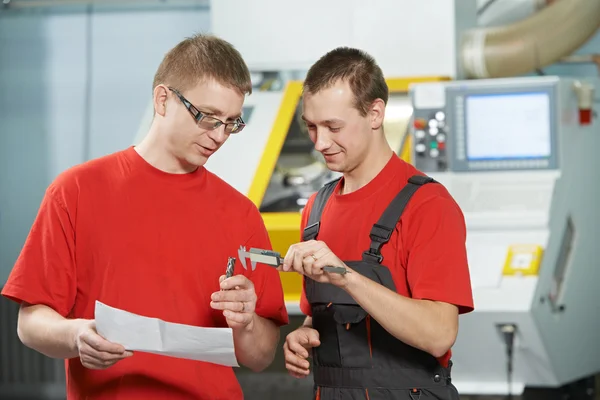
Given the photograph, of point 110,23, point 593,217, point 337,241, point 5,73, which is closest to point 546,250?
point 593,217

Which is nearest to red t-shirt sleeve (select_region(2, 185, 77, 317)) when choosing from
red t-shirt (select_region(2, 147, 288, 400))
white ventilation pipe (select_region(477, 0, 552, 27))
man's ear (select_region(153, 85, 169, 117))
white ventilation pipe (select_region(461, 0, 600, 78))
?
red t-shirt (select_region(2, 147, 288, 400))

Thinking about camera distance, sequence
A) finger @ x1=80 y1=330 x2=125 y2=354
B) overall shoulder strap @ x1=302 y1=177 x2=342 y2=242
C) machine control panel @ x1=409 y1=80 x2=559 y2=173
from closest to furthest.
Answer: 1. finger @ x1=80 y1=330 x2=125 y2=354
2. overall shoulder strap @ x1=302 y1=177 x2=342 y2=242
3. machine control panel @ x1=409 y1=80 x2=559 y2=173

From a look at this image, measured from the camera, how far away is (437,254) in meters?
1.81

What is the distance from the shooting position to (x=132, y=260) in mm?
1782

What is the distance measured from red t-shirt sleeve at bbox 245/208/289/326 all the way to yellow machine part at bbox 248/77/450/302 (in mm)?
1356

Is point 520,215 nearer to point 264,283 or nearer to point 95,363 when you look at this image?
point 264,283

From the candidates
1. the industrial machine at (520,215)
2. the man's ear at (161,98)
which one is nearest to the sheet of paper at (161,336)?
the man's ear at (161,98)

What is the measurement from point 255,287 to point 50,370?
4170mm

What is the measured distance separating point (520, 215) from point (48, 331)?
232 cm

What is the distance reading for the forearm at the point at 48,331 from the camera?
165 cm

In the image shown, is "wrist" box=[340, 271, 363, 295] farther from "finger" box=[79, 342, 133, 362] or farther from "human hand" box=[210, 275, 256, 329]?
"finger" box=[79, 342, 133, 362]

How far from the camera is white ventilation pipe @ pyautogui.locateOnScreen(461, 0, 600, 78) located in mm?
4105

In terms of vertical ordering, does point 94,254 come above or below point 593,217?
above

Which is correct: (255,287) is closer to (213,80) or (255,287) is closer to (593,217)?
(213,80)
